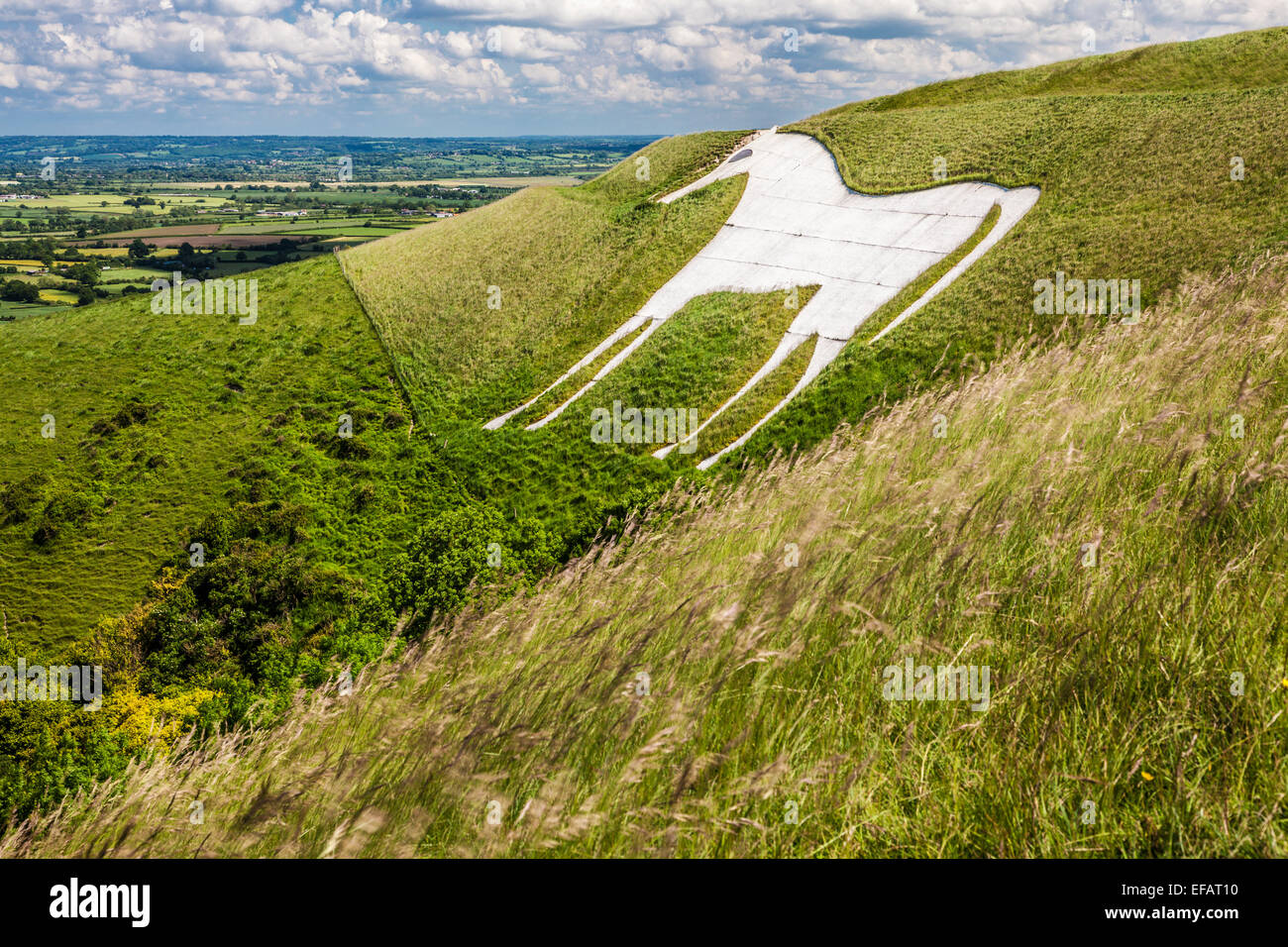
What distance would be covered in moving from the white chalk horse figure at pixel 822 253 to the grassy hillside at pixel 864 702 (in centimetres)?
2246

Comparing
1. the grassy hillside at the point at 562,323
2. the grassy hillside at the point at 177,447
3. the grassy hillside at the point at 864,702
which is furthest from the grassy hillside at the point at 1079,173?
the grassy hillside at the point at 177,447

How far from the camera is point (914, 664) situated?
359cm

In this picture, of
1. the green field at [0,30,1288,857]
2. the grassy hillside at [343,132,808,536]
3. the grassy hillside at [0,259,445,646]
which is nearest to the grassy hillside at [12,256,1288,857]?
the green field at [0,30,1288,857]

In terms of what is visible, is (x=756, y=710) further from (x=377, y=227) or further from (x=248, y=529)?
(x=377, y=227)

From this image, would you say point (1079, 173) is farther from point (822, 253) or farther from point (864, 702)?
point (864, 702)

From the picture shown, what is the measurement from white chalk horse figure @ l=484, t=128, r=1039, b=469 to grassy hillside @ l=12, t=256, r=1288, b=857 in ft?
73.7

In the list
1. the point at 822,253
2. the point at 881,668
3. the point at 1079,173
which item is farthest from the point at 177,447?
the point at 1079,173

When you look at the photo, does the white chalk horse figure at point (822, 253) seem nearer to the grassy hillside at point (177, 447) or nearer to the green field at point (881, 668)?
the grassy hillside at point (177, 447)

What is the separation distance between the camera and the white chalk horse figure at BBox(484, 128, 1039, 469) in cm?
3297

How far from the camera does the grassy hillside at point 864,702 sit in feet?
9.44

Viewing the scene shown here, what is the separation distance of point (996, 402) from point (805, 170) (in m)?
44.9

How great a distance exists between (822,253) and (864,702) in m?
38.1

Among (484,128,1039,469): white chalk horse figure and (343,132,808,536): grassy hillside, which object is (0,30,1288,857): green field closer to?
(343,132,808,536): grassy hillside

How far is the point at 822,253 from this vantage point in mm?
→ 38594
